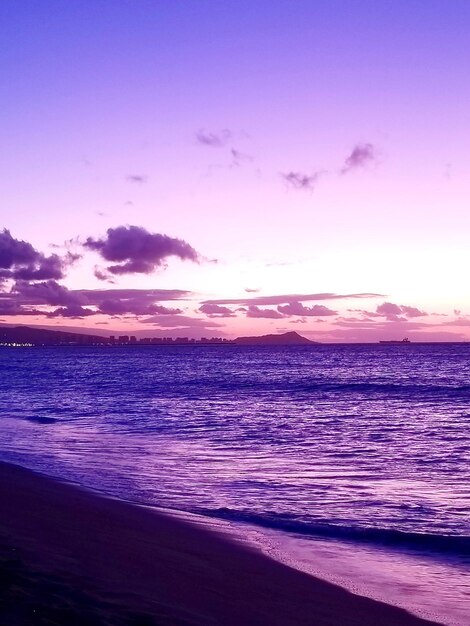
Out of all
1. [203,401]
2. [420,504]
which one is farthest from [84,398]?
[420,504]

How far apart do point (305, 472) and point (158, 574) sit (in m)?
10.2

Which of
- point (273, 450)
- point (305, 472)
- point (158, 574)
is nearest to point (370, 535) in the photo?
point (158, 574)

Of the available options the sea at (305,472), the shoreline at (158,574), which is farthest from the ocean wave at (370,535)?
the shoreline at (158,574)

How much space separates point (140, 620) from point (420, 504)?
9.37 metres

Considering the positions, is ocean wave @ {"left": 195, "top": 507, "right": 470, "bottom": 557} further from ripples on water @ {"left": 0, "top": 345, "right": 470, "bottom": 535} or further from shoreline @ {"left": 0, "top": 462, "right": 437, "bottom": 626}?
shoreline @ {"left": 0, "top": 462, "right": 437, "bottom": 626}

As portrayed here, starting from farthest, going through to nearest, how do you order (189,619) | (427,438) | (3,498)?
(427,438) → (3,498) → (189,619)

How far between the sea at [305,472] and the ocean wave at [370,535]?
3cm

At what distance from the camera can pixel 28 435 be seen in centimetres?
2758

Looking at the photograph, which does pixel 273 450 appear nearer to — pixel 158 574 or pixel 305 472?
pixel 305 472

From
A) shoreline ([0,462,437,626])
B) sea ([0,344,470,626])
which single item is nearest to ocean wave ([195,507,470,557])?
sea ([0,344,470,626])

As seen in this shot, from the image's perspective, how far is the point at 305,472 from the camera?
18.9 metres

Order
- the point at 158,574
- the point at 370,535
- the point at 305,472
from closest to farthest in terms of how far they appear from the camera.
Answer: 1. the point at 158,574
2. the point at 370,535
3. the point at 305,472

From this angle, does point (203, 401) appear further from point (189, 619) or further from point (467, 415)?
point (189, 619)

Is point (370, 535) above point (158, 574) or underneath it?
underneath
